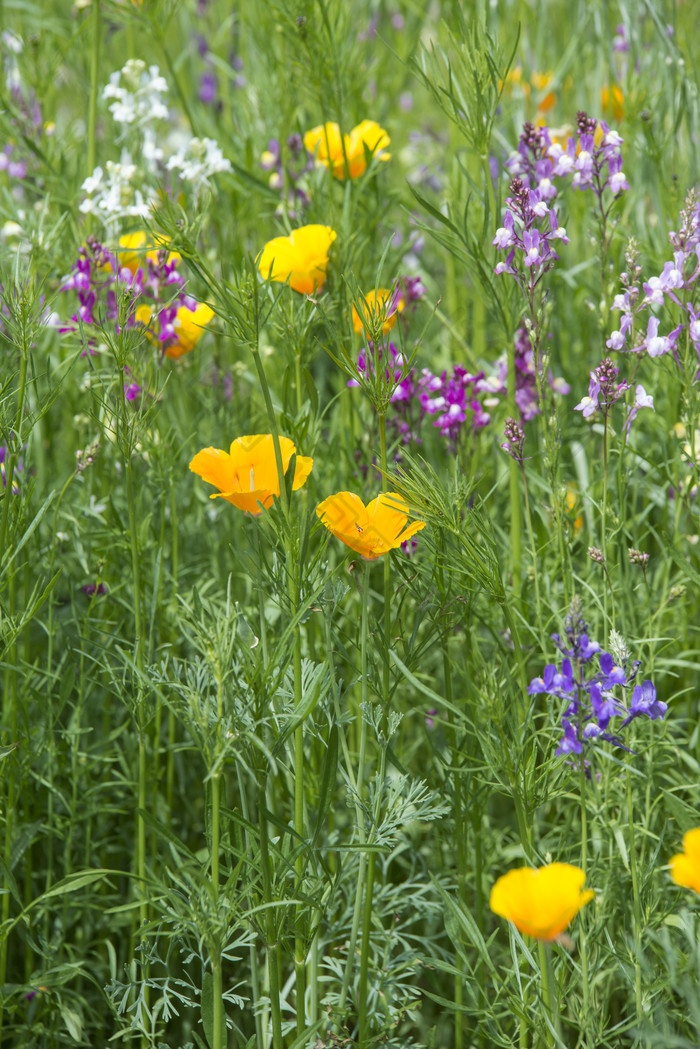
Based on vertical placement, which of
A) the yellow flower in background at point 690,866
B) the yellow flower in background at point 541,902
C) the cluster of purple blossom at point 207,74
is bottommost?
the yellow flower in background at point 541,902

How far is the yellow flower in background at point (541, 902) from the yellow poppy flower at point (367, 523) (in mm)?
365

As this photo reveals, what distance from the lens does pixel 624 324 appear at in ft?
3.70

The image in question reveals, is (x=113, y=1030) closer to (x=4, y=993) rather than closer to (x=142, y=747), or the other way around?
(x=4, y=993)

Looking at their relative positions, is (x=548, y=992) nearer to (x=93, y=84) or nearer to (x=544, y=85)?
(x=93, y=84)

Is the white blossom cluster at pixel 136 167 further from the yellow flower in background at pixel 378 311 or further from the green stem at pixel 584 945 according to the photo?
the green stem at pixel 584 945

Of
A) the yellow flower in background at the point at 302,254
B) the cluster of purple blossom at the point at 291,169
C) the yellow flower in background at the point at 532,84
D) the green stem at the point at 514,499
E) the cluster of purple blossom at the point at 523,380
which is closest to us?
the yellow flower in background at the point at 302,254

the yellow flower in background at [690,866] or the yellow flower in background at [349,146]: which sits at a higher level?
the yellow flower in background at [349,146]

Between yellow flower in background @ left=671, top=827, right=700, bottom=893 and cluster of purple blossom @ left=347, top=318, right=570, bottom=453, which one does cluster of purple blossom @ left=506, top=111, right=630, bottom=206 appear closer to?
cluster of purple blossom @ left=347, top=318, right=570, bottom=453

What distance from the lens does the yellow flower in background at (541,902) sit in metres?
0.70

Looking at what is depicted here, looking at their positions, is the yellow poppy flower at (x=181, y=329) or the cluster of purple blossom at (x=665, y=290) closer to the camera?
the cluster of purple blossom at (x=665, y=290)

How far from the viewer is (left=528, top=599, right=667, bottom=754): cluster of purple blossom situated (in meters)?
0.91

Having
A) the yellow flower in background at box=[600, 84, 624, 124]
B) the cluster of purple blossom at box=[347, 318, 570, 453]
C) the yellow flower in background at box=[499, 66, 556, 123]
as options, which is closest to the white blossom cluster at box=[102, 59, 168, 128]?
the cluster of purple blossom at box=[347, 318, 570, 453]

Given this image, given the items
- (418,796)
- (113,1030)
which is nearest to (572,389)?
(418,796)

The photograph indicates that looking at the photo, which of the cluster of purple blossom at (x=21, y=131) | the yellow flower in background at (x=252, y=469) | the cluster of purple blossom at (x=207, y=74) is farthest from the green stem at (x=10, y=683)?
the cluster of purple blossom at (x=207, y=74)
